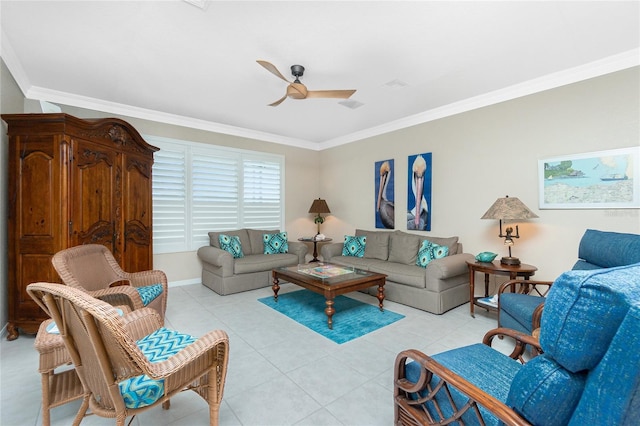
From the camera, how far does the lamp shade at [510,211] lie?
10.3 feet

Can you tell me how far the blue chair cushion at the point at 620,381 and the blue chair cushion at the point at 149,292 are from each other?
9.65 feet

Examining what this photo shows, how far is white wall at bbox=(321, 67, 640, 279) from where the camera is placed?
2.92 m

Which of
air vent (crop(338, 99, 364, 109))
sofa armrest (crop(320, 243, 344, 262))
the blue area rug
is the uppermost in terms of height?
air vent (crop(338, 99, 364, 109))

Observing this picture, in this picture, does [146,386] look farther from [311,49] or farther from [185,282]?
[185,282]

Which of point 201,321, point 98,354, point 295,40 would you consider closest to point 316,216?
point 201,321

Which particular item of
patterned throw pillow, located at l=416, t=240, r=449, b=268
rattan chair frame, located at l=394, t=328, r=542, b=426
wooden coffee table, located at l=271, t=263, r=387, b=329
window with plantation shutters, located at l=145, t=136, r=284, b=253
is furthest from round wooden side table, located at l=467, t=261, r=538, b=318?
window with plantation shutters, located at l=145, t=136, r=284, b=253

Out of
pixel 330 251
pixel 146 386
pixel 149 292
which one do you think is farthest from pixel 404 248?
pixel 146 386

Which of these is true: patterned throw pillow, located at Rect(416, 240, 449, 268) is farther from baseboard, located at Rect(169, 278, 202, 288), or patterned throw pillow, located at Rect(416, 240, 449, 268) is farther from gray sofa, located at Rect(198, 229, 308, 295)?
baseboard, located at Rect(169, 278, 202, 288)

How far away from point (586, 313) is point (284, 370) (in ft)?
6.69

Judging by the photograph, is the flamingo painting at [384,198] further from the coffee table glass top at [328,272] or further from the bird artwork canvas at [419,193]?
the coffee table glass top at [328,272]

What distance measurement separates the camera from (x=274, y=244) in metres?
5.28

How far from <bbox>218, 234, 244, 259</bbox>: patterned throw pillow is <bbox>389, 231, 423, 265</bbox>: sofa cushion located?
2.51 m

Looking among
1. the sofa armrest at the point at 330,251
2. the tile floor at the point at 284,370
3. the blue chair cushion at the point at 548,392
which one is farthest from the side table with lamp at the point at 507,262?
the blue chair cushion at the point at 548,392

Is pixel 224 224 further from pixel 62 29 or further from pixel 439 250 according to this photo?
pixel 439 250
